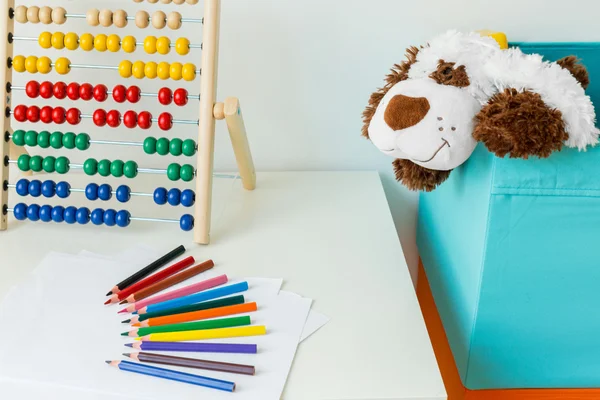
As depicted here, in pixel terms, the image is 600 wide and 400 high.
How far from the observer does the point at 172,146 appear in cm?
103

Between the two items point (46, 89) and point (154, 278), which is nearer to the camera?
point (154, 278)

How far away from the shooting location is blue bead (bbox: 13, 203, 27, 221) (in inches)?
41.8

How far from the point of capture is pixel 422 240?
1.24m

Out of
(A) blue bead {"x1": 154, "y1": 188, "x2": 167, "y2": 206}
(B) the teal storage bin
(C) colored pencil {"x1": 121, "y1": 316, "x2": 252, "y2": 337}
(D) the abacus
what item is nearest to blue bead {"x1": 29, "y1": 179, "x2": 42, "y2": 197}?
(D) the abacus

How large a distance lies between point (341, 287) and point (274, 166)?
1.60 feet

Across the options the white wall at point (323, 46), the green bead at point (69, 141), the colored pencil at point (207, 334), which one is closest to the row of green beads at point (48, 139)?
the green bead at point (69, 141)

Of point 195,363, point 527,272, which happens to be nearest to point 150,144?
point 195,363

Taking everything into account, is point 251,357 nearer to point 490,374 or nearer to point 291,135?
point 490,374

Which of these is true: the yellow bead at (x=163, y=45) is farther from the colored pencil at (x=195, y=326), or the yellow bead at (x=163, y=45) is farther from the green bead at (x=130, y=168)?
the colored pencil at (x=195, y=326)

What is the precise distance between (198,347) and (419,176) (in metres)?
0.39

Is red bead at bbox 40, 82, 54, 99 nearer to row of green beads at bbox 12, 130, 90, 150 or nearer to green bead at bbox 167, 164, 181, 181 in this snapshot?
row of green beads at bbox 12, 130, 90, 150

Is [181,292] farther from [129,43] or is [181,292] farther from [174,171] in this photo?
[129,43]

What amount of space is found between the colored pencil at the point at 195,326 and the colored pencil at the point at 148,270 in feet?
0.36

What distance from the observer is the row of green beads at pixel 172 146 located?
3.34 ft
